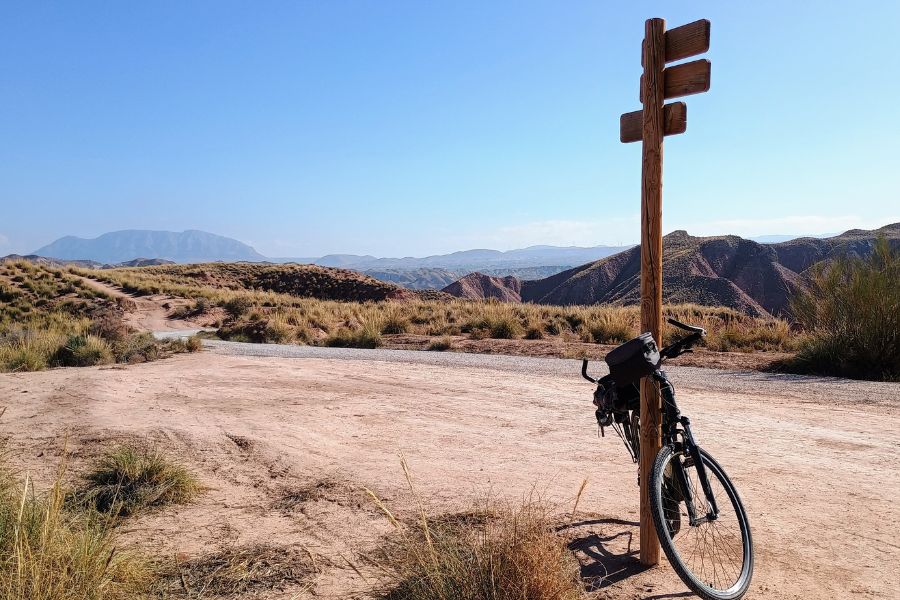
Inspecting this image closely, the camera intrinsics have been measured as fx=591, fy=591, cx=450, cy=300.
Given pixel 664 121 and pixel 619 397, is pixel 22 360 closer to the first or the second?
pixel 619 397

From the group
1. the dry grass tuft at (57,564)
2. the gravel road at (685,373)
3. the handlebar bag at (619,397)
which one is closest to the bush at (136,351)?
the gravel road at (685,373)

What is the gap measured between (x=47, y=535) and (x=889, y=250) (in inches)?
631

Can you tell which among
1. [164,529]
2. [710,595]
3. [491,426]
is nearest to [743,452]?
[491,426]

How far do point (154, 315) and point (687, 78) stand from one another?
1256 inches

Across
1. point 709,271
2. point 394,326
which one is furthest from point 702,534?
point 709,271

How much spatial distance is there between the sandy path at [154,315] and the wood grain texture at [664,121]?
25965mm

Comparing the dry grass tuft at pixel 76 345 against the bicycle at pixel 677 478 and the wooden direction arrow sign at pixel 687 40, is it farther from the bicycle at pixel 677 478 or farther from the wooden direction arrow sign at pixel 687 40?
the wooden direction arrow sign at pixel 687 40

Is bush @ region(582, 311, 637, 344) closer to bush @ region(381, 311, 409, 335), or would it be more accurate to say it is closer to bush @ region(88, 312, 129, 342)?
bush @ region(381, 311, 409, 335)

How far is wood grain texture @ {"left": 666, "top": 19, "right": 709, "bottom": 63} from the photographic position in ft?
11.9

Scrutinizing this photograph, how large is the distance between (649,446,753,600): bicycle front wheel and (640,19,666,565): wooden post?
15 centimetres

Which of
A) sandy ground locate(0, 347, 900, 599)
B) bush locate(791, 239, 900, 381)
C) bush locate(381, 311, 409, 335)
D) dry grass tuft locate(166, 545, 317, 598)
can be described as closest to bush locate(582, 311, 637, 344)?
bush locate(791, 239, 900, 381)

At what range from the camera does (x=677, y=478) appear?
3.75 meters

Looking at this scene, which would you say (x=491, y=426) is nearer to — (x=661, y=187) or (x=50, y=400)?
(x=661, y=187)

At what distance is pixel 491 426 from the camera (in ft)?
26.6
